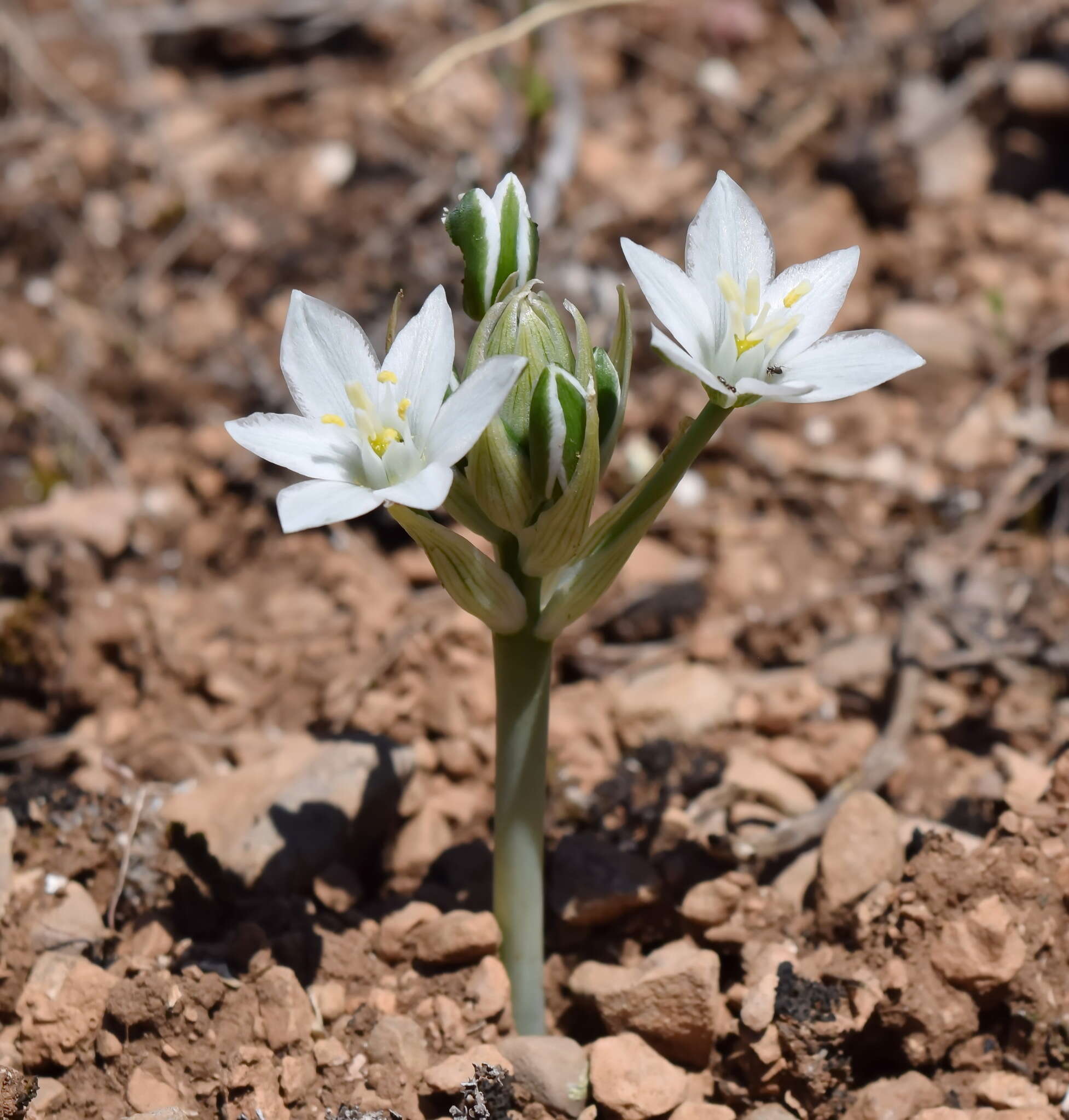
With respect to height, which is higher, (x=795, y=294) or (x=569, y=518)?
(x=795, y=294)

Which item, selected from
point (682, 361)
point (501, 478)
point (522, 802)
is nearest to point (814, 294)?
point (682, 361)

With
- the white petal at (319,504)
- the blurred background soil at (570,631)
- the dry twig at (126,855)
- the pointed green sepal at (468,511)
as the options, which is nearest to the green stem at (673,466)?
the pointed green sepal at (468,511)

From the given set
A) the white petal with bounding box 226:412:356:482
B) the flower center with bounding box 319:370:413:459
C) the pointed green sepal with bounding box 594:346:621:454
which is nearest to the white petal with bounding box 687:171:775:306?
the pointed green sepal with bounding box 594:346:621:454

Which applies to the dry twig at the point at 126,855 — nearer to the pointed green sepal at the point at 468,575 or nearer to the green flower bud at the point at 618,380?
the pointed green sepal at the point at 468,575

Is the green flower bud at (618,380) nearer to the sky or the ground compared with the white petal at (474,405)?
nearer to the sky

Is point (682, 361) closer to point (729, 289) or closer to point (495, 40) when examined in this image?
point (729, 289)

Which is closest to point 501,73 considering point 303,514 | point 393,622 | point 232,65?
point 232,65

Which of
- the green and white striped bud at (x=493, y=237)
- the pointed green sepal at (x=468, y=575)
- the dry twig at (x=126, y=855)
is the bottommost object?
the dry twig at (x=126, y=855)
